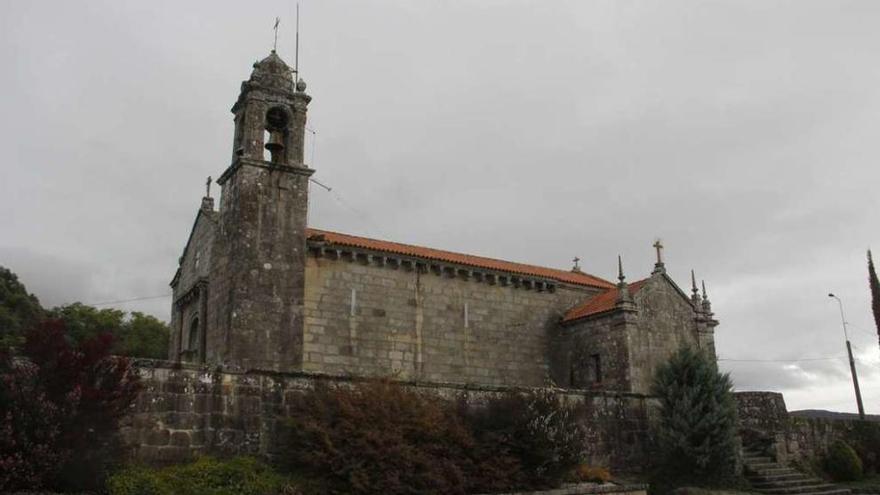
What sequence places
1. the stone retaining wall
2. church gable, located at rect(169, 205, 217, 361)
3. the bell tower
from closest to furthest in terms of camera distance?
1. the stone retaining wall
2. the bell tower
3. church gable, located at rect(169, 205, 217, 361)

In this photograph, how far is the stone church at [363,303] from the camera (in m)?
21.9

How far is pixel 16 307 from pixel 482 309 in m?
33.0

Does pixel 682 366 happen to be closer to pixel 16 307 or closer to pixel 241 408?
pixel 241 408

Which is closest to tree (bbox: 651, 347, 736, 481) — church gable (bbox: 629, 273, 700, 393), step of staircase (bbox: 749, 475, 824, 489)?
step of staircase (bbox: 749, 475, 824, 489)

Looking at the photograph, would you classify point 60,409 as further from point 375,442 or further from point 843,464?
point 843,464

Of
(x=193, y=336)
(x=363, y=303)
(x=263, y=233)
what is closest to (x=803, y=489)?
(x=363, y=303)

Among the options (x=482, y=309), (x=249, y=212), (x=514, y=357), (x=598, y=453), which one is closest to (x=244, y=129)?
(x=249, y=212)

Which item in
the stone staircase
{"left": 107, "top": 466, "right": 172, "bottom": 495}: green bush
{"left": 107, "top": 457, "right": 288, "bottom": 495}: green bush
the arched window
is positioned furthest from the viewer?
the arched window

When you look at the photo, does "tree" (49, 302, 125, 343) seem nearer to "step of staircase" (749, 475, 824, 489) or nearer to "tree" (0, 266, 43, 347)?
"tree" (0, 266, 43, 347)

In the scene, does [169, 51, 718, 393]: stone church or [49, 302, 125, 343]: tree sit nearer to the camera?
[169, 51, 718, 393]: stone church

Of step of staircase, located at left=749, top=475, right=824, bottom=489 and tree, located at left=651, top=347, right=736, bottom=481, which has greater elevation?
tree, located at left=651, top=347, right=736, bottom=481

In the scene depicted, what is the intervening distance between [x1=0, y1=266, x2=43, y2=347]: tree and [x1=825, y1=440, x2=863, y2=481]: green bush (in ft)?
130

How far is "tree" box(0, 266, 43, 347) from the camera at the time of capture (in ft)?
138

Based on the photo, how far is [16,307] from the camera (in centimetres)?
4484
